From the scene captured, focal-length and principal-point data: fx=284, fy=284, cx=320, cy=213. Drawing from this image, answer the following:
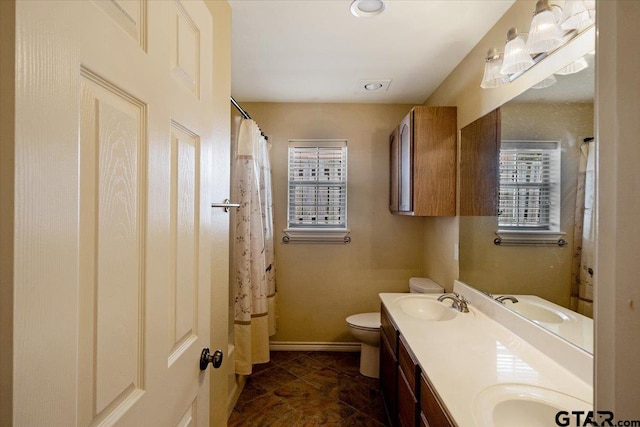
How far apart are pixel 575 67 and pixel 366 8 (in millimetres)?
1019

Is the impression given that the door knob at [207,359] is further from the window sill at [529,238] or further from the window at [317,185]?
the window at [317,185]

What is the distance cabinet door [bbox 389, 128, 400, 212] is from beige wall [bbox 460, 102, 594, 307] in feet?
2.88

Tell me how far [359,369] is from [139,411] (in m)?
2.35

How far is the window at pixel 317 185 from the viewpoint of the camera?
2.96 metres

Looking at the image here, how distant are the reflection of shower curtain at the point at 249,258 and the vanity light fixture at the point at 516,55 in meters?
1.67

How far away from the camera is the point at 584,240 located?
103 cm

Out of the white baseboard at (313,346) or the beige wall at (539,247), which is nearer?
the beige wall at (539,247)

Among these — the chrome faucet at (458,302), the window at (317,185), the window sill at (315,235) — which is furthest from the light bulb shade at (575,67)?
the window sill at (315,235)

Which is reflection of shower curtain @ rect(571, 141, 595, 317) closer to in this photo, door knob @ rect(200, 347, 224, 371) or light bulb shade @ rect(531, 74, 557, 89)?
light bulb shade @ rect(531, 74, 557, 89)

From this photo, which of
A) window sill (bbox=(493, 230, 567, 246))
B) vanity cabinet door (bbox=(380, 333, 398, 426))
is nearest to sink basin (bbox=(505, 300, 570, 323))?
window sill (bbox=(493, 230, 567, 246))

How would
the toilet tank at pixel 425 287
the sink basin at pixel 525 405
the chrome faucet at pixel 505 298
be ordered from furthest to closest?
the toilet tank at pixel 425 287 → the chrome faucet at pixel 505 298 → the sink basin at pixel 525 405

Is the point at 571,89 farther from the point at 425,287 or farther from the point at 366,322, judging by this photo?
the point at 366,322

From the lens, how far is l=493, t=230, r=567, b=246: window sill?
3.83ft

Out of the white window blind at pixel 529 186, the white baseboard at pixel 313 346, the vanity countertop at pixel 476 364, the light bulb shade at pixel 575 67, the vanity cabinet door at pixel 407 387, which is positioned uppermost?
the light bulb shade at pixel 575 67
